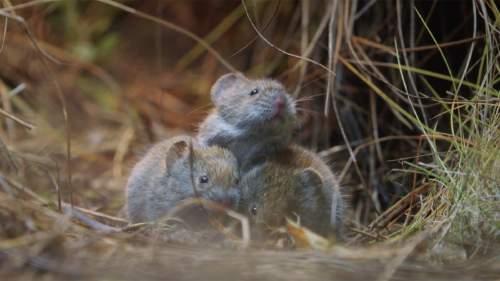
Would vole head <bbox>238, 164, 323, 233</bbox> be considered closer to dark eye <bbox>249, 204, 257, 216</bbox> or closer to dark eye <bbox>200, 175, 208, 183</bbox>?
dark eye <bbox>249, 204, 257, 216</bbox>

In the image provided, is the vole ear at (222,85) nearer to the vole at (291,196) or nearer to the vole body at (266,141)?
the vole body at (266,141)

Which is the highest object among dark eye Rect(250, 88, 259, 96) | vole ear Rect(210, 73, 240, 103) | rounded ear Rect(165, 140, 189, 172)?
vole ear Rect(210, 73, 240, 103)

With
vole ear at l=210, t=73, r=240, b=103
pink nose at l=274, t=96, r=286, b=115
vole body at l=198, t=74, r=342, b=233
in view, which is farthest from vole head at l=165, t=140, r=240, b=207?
vole ear at l=210, t=73, r=240, b=103

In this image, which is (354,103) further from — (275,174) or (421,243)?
(421,243)

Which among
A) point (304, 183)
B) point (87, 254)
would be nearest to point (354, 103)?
point (304, 183)

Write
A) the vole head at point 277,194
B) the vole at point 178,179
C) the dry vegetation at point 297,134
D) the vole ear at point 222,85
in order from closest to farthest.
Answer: the dry vegetation at point 297,134, the vole head at point 277,194, the vole at point 178,179, the vole ear at point 222,85

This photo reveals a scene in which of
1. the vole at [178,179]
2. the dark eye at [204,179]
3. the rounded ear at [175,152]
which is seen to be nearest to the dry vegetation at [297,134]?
the vole at [178,179]
